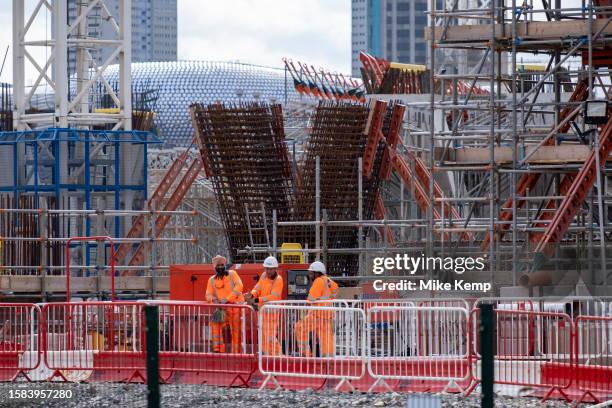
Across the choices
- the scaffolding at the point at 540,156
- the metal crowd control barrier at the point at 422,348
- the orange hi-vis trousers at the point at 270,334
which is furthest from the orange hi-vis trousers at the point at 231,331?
the scaffolding at the point at 540,156

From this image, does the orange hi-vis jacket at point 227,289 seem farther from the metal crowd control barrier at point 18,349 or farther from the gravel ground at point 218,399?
the gravel ground at point 218,399

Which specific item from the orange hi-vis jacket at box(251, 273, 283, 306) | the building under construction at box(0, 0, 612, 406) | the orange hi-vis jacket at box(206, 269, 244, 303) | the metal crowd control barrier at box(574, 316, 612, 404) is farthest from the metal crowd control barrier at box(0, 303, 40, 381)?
the metal crowd control barrier at box(574, 316, 612, 404)

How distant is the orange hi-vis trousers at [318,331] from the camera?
16906mm

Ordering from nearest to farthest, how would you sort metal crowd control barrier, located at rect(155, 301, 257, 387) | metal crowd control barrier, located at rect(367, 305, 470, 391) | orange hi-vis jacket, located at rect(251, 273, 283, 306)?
metal crowd control barrier, located at rect(367, 305, 470, 391) → metal crowd control barrier, located at rect(155, 301, 257, 387) → orange hi-vis jacket, located at rect(251, 273, 283, 306)

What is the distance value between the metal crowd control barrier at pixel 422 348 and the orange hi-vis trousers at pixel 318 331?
0.50m

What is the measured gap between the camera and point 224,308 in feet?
59.0

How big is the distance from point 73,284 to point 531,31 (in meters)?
10.4

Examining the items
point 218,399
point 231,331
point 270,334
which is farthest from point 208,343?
point 218,399

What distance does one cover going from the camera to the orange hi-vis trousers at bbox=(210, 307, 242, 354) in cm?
1755

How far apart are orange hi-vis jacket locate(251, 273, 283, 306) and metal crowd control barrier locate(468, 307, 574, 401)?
3816 mm

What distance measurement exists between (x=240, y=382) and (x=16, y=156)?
18660mm

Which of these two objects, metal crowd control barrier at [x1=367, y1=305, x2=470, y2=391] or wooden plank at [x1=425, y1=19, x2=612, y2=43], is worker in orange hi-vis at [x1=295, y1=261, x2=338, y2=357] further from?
wooden plank at [x1=425, y1=19, x2=612, y2=43]

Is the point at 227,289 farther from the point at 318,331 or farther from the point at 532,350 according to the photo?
the point at 532,350

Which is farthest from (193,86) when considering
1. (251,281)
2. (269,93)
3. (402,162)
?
(251,281)
